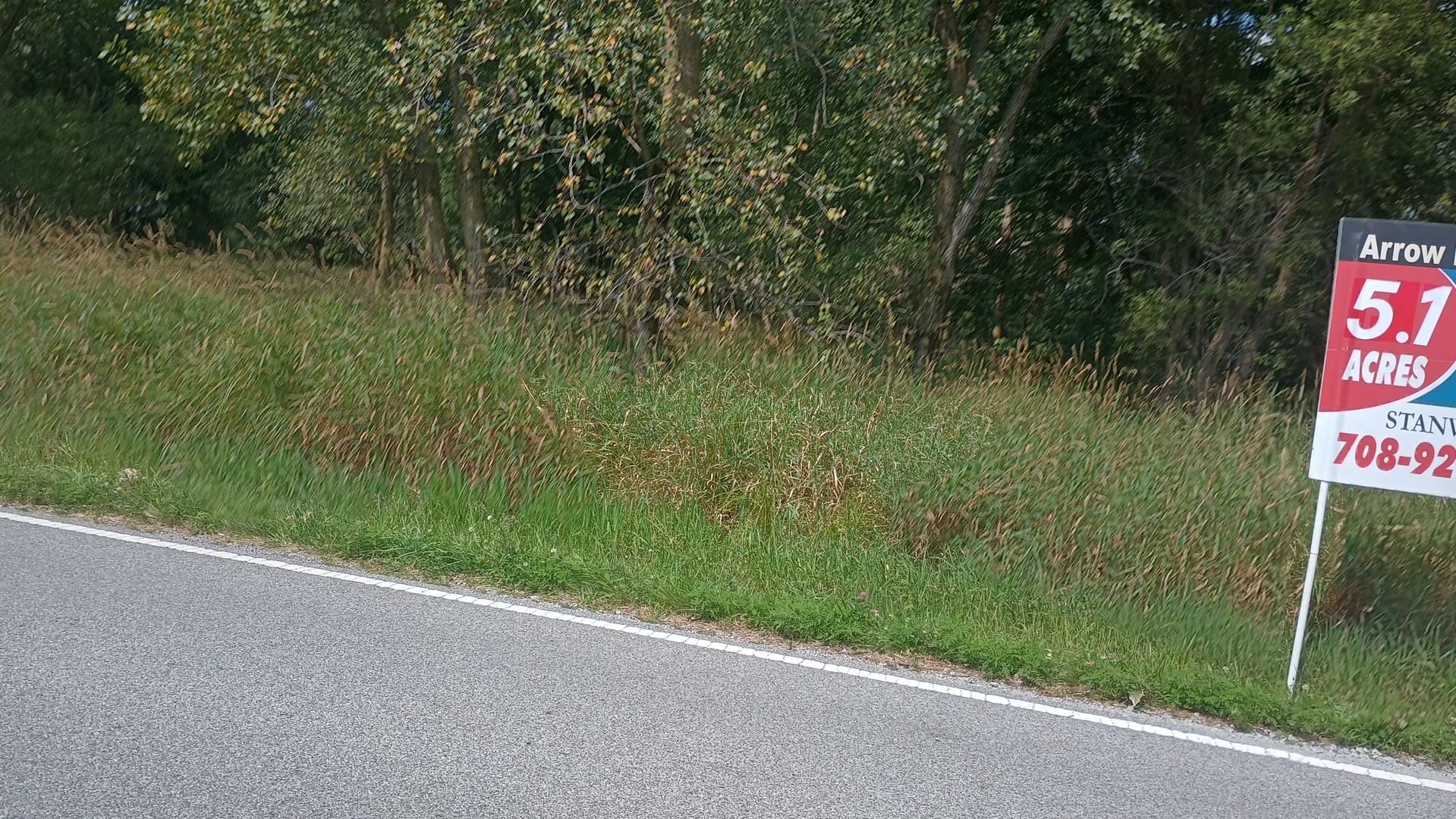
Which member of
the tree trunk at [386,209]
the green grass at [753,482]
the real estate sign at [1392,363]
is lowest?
the green grass at [753,482]

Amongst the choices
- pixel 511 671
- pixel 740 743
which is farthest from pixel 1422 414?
pixel 511 671

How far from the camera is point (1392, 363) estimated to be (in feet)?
19.5

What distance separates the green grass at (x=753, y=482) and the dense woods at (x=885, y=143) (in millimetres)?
1327

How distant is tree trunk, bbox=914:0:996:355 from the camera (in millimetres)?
12930

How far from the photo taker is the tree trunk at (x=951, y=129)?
12.9 meters

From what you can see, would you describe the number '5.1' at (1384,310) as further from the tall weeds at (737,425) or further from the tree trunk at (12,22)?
the tree trunk at (12,22)

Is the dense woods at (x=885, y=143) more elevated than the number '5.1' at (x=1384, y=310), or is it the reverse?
the dense woods at (x=885, y=143)

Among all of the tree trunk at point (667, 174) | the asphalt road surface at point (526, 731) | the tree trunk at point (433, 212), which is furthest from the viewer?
the tree trunk at point (433, 212)

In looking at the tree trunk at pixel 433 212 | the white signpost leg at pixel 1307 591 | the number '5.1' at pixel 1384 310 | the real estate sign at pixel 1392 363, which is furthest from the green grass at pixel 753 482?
the tree trunk at pixel 433 212

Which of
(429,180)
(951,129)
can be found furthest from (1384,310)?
(429,180)

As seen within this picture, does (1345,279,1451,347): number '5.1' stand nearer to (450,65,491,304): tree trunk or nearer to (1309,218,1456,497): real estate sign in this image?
(1309,218,1456,497): real estate sign

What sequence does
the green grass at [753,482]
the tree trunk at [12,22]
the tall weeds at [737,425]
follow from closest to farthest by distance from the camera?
the green grass at [753,482] < the tall weeds at [737,425] < the tree trunk at [12,22]

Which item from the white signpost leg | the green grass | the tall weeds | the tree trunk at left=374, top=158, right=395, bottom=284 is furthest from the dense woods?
the white signpost leg

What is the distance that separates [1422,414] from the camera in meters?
5.88
